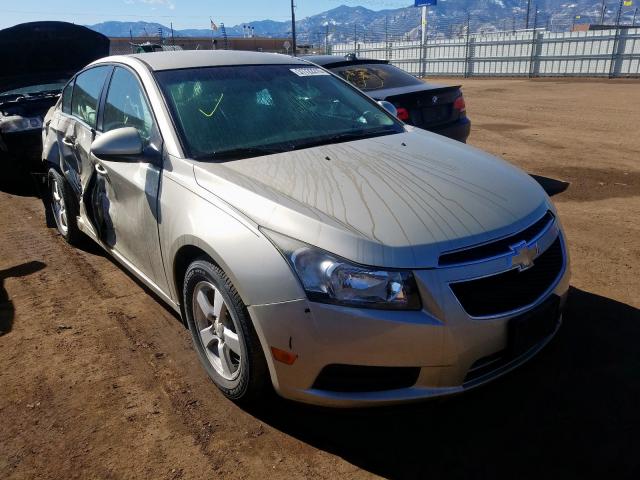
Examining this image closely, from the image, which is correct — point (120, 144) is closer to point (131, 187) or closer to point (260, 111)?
point (131, 187)

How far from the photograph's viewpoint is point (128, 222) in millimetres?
3355

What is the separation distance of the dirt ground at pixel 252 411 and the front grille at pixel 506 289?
367mm

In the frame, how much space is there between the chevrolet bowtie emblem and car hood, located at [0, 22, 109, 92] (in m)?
6.79

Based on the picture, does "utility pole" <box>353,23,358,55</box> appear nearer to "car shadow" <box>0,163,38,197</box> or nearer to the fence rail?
the fence rail

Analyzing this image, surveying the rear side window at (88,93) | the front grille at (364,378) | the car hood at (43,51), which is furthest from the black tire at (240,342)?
the car hood at (43,51)

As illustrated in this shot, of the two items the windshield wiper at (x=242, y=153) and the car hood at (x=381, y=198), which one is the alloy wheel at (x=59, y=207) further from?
the car hood at (x=381, y=198)

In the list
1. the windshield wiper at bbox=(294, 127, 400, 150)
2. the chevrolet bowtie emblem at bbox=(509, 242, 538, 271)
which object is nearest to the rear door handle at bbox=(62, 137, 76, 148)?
the windshield wiper at bbox=(294, 127, 400, 150)

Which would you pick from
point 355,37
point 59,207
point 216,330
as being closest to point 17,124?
point 59,207

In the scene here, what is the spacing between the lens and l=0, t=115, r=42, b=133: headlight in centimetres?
624

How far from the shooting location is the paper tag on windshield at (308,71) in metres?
3.80

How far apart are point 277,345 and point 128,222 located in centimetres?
163

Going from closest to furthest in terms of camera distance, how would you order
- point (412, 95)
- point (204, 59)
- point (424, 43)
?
point (204, 59) → point (412, 95) → point (424, 43)

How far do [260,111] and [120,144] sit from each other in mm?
853

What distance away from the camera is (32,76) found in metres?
7.30
